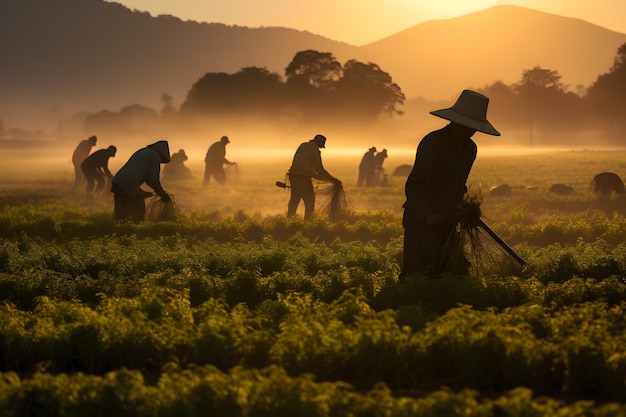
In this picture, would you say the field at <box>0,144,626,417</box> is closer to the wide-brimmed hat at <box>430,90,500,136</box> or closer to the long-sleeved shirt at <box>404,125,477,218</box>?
the long-sleeved shirt at <box>404,125,477,218</box>

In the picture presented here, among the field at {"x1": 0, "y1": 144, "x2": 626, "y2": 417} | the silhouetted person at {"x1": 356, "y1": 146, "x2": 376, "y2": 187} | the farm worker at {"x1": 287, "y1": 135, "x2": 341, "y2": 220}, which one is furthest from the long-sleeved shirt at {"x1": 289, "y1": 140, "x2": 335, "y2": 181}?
the silhouetted person at {"x1": 356, "y1": 146, "x2": 376, "y2": 187}

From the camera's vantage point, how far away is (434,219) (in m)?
10.6

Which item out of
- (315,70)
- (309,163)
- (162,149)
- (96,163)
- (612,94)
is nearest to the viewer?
(162,149)

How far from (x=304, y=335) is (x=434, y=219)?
2705 millimetres

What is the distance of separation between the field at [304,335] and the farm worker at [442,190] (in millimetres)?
337

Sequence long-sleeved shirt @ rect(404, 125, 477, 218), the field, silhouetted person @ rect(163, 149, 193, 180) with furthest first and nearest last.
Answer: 1. silhouetted person @ rect(163, 149, 193, 180)
2. long-sleeved shirt @ rect(404, 125, 477, 218)
3. the field

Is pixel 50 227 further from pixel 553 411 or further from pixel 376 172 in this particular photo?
pixel 376 172

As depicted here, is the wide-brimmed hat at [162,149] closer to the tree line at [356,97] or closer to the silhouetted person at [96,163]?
the silhouetted person at [96,163]

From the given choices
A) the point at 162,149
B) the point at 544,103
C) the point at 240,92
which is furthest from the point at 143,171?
the point at 544,103

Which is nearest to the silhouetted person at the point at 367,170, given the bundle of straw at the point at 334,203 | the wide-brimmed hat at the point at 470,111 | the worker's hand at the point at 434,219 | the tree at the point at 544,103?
the bundle of straw at the point at 334,203

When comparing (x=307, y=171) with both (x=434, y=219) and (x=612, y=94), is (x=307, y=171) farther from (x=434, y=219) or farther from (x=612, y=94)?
(x=612, y=94)

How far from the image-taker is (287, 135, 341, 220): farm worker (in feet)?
66.8

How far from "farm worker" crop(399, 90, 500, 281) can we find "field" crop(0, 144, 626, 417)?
34 centimetres

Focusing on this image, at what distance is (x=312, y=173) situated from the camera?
67.2ft
